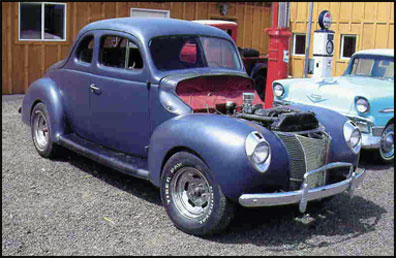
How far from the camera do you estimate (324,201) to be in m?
5.16

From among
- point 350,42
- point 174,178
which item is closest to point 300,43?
point 350,42

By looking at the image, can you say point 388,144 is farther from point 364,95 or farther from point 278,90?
point 278,90

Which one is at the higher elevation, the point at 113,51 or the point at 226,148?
the point at 113,51

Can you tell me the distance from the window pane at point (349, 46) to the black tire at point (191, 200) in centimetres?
1380

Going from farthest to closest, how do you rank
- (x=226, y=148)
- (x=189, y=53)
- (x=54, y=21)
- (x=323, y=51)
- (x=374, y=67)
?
1. (x=54, y=21)
2. (x=323, y=51)
3. (x=374, y=67)
4. (x=189, y=53)
5. (x=226, y=148)

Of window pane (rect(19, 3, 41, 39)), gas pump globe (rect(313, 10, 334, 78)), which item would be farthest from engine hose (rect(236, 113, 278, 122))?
window pane (rect(19, 3, 41, 39))

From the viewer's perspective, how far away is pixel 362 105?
22.9 feet

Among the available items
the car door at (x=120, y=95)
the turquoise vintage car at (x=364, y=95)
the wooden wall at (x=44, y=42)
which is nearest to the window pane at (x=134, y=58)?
the car door at (x=120, y=95)

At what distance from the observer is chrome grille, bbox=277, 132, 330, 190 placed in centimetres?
430

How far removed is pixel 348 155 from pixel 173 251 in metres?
1.92

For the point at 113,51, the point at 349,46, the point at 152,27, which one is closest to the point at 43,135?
the point at 113,51

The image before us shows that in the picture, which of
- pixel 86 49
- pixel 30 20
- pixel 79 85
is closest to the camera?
pixel 79 85

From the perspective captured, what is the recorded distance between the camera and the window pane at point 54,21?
12.6 metres

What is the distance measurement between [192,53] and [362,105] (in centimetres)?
275
